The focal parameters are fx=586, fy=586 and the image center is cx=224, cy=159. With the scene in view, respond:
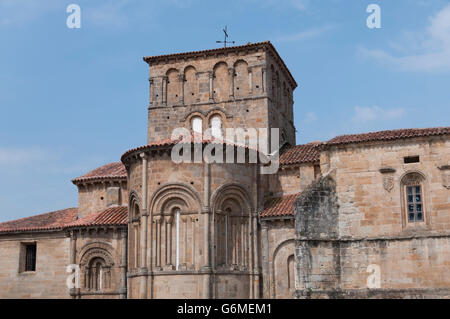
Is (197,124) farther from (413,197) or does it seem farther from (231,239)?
(413,197)

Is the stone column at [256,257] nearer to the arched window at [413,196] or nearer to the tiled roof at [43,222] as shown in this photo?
the arched window at [413,196]

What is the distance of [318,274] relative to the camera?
22062 millimetres

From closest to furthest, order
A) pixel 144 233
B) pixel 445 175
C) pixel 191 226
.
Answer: pixel 445 175, pixel 191 226, pixel 144 233

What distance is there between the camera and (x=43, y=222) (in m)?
31.6

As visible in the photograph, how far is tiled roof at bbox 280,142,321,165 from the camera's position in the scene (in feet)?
89.2

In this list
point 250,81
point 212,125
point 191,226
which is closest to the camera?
point 191,226

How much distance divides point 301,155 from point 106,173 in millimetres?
10316

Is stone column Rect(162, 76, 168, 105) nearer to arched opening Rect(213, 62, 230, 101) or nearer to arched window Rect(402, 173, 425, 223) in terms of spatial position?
arched opening Rect(213, 62, 230, 101)

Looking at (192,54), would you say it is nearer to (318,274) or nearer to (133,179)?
(133,179)

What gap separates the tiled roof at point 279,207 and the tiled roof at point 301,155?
5.54 ft

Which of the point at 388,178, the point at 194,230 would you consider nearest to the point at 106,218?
A: the point at 194,230

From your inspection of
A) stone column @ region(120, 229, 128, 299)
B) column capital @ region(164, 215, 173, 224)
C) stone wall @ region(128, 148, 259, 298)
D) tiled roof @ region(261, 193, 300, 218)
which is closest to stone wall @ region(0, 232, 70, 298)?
stone column @ region(120, 229, 128, 299)

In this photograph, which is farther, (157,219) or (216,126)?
(216,126)

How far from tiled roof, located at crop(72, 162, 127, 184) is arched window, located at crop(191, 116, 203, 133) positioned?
14.1 ft
